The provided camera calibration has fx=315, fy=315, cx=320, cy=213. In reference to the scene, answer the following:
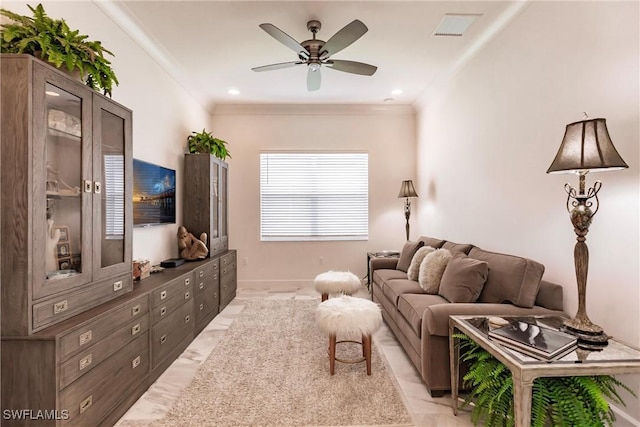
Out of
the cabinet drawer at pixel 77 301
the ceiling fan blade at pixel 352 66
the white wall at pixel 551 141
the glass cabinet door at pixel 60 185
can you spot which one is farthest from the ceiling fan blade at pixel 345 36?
the cabinet drawer at pixel 77 301

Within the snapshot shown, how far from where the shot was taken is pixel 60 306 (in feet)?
5.36

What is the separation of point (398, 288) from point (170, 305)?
2.10 m

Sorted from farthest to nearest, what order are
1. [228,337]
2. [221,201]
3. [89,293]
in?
[221,201], [228,337], [89,293]

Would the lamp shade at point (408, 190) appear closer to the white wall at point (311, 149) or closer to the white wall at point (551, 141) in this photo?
the white wall at point (311, 149)

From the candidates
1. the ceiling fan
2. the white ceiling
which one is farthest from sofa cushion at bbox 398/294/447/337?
the white ceiling

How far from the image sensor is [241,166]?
17.3ft

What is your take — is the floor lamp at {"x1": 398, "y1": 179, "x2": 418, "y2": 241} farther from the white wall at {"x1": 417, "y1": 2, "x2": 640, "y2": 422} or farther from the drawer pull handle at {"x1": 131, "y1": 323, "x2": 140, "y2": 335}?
the drawer pull handle at {"x1": 131, "y1": 323, "x2": 140, "y2": 335}

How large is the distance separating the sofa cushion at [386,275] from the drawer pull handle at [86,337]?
2.76m

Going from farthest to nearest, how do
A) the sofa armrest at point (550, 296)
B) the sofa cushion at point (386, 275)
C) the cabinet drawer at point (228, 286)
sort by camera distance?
1. the cabinet drawer at point (228, 286)
2. the sofa cushion at point (386, 275)
3. the sofa armrest at point (550, 296)

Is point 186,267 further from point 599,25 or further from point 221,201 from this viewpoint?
point 599,25

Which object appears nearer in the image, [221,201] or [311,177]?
[221,201]

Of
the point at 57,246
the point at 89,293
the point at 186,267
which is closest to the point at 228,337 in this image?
the point at 186,267

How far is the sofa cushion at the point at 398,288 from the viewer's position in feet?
9.90

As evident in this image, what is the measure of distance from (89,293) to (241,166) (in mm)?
3663
